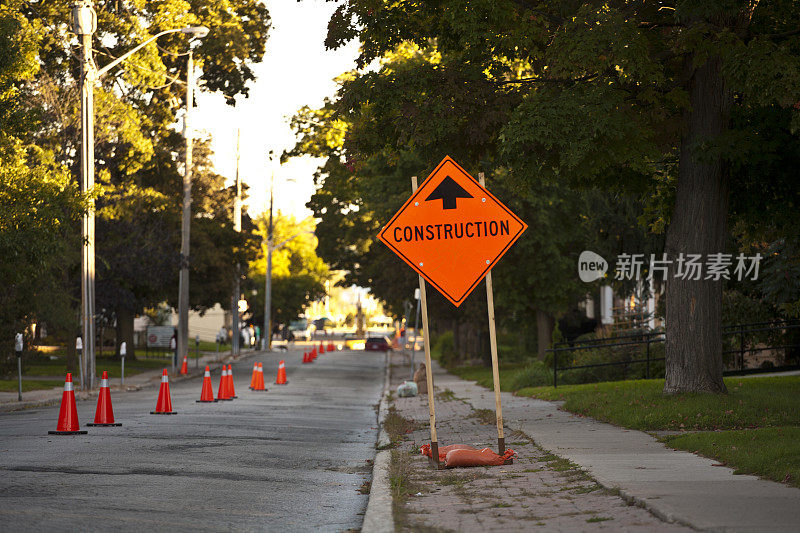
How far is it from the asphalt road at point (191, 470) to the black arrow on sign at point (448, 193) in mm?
2979

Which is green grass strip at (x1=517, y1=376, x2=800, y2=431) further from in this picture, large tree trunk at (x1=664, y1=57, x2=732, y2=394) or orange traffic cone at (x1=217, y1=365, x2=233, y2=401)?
orange traffic cone at (x1=217, y1=365, x2=233, y2=401)

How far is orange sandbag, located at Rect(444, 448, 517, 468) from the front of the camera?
11.4 m

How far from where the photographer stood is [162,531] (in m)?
8.09

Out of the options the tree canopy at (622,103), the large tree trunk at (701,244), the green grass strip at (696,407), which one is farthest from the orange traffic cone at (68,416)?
the large tree trunk at (701,244)

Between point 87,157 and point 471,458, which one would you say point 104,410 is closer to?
point 471,458

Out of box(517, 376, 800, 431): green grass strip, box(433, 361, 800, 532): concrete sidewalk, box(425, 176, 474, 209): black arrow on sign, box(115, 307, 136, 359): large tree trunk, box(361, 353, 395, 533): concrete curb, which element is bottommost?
box(361, 353, 395, 533): concrete curb

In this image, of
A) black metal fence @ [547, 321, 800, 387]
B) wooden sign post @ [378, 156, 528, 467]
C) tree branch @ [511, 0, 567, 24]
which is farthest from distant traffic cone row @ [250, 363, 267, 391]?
wooden sign post @ [378, 156, 528, 467]

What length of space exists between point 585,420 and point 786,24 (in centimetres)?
654

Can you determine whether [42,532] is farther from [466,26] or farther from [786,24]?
[786,24]

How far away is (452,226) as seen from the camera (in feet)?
38.5

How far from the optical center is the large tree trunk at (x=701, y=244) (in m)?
17.0

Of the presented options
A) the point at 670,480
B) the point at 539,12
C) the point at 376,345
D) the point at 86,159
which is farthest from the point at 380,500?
the point at 376,345

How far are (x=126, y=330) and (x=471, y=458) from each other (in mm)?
40298

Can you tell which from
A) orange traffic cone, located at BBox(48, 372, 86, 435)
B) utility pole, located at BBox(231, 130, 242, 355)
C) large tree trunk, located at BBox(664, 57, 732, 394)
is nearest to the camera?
orange traffic cone, located at BBox(48, 372, 86, 435)
